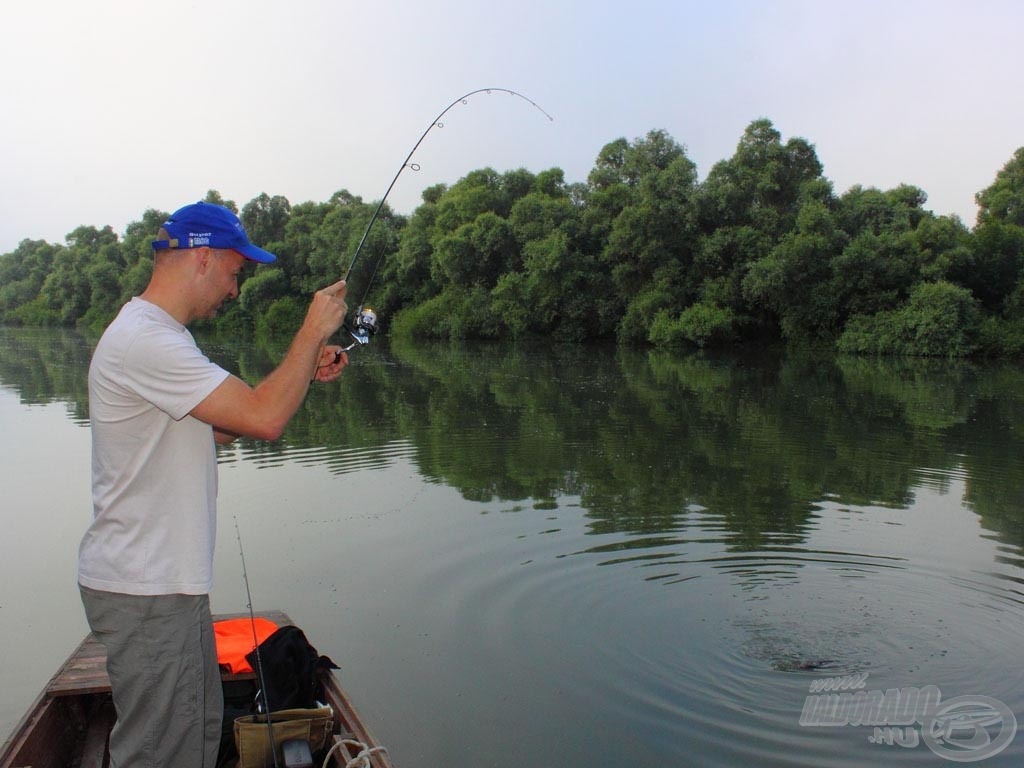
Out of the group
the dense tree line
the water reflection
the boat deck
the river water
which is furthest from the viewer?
the dense tree line

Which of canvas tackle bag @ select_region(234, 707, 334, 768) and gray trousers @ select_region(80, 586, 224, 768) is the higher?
gray trousers @ select_region(80, 586, 224, 768)

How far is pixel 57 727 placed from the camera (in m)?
3.48

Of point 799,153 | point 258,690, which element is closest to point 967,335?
point 799,153

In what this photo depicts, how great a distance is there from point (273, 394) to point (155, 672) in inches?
34.9

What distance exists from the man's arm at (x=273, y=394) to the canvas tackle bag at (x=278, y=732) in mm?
1317

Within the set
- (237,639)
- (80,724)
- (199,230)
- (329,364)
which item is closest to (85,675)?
(80,724)

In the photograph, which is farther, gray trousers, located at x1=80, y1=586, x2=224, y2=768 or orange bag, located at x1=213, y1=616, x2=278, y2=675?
orange bag, located at x1=213, y1=616, x2=278, y2=675

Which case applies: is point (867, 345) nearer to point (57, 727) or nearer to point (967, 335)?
point (967, 335)

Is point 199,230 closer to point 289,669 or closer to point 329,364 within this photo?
point 329,364

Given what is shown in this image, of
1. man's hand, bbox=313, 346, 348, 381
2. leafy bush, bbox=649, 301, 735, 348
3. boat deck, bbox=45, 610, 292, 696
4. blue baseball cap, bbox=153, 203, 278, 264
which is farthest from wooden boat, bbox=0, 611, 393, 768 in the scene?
leafy bush, bbox=649, 301, 735, 348

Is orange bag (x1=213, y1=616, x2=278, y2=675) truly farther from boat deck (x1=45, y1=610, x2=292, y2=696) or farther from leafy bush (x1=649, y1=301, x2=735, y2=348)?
leafy bush (x1=649, y1=301, x2=735, y2=348)

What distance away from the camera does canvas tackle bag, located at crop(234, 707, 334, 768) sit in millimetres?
3127

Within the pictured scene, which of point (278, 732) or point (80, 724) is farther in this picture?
point (80, 724)

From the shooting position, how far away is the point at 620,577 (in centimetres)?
656
